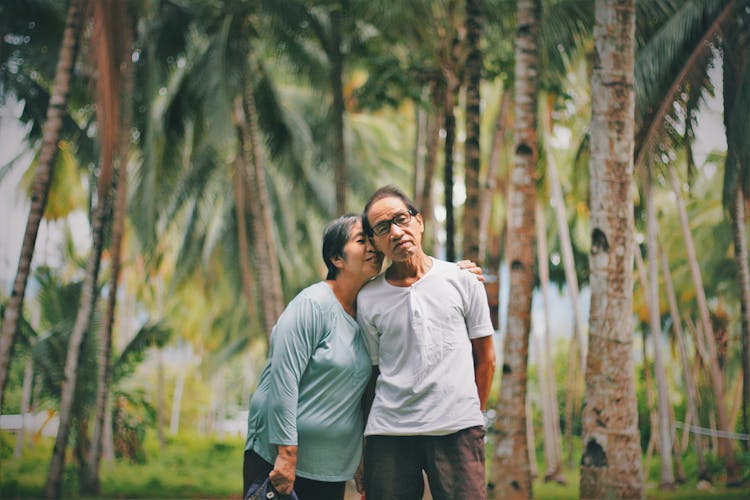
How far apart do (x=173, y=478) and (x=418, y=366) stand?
1645 centimetres

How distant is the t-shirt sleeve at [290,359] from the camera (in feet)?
11.4

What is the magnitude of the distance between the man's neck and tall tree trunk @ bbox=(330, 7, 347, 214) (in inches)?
370

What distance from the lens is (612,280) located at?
6293 mm

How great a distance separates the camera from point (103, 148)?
10742 millimetres

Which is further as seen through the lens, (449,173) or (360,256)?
(449,173)

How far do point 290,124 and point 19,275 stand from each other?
9328 millimetres

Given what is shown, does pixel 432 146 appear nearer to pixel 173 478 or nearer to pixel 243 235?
pixel 243 235

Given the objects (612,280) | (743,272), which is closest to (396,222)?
(612,280)

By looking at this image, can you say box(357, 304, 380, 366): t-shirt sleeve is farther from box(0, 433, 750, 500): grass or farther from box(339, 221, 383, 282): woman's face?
box(0, 433, 750, 500): grass

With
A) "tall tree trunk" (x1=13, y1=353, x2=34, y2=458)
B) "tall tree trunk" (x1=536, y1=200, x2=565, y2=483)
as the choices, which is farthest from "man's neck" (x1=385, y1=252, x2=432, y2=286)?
"tall tree trunk" (x1=536, y1=200, x2=565, y2=483)

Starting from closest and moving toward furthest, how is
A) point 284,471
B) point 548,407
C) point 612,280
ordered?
point 284,471
point 612,280
point 548,407

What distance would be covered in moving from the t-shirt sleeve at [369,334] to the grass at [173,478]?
380 inches

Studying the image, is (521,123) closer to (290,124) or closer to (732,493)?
(732,493)

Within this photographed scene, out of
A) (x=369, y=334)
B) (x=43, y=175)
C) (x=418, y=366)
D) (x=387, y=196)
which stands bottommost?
(x=418, y=366)
